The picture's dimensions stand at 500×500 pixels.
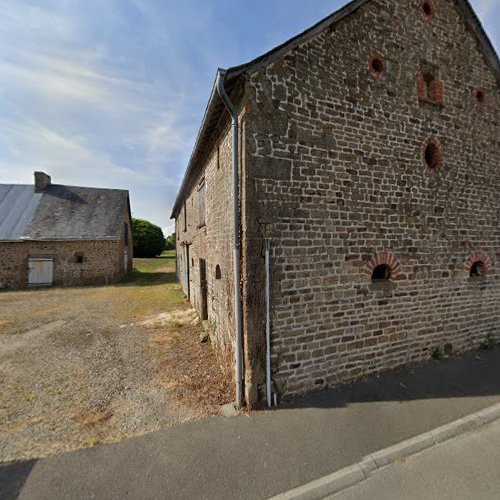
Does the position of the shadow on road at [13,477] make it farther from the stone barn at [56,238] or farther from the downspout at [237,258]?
the stone barn at [56,238]

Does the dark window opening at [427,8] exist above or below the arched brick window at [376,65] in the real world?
above

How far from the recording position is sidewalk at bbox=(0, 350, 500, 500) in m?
2.83

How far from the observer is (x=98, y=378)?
205 inches

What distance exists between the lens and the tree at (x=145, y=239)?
36500 mm

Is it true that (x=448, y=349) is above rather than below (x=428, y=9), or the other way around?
below

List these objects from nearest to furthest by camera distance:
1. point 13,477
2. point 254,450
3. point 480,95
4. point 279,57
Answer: point 13,477 → point 254,450 → point 279,57 → point 480,95

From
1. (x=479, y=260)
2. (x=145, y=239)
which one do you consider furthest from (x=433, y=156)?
(x=145, y=239)

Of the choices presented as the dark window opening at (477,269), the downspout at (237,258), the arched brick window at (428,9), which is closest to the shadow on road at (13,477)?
the downspout at (237,258)

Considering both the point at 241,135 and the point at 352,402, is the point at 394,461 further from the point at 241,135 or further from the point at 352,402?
the point at 241,135

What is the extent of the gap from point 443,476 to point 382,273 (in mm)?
3144

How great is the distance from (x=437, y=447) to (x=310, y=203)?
3.78 m

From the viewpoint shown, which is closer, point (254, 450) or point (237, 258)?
point (254, 450)

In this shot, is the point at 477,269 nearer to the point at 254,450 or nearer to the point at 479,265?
the point at 479,265

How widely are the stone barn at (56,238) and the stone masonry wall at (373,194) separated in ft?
56.6
